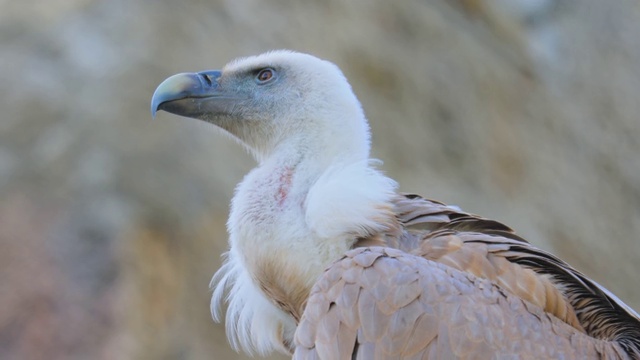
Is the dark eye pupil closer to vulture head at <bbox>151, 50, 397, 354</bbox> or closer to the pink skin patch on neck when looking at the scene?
vulture head at <bbox>151, 50, 397, 354</bbox>

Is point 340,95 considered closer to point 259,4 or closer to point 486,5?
point 259,4

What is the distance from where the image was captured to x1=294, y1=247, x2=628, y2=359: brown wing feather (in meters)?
2.63

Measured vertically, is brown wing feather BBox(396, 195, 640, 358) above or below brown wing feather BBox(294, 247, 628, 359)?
above

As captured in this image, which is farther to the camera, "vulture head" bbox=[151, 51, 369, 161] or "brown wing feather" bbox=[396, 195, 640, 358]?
"vulture head" bbox=[151, 51, 369, 161]

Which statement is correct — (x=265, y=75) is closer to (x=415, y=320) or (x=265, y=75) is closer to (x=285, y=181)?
(x=285, y=181)

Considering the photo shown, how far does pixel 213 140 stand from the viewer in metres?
6.10

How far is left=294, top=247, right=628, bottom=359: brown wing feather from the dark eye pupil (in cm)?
105

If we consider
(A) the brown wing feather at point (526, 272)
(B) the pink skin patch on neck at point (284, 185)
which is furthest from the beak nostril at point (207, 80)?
(A) the brown wing feather at point (526, 272)

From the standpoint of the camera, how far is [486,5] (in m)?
8.20

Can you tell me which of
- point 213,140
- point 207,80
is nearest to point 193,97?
point 207,80

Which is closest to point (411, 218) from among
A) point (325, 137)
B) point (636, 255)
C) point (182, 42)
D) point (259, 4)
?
point (325, 137)


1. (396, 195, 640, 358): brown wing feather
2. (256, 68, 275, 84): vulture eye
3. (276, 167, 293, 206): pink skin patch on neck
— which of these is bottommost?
(396, 195, 640, 358): brown wing feather

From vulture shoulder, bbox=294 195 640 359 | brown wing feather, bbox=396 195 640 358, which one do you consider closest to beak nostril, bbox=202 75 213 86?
brown wing feather, bbox=396 195 640 358

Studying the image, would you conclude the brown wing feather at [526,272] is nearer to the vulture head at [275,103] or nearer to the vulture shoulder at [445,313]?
the vulture shoulder at [445,313]
